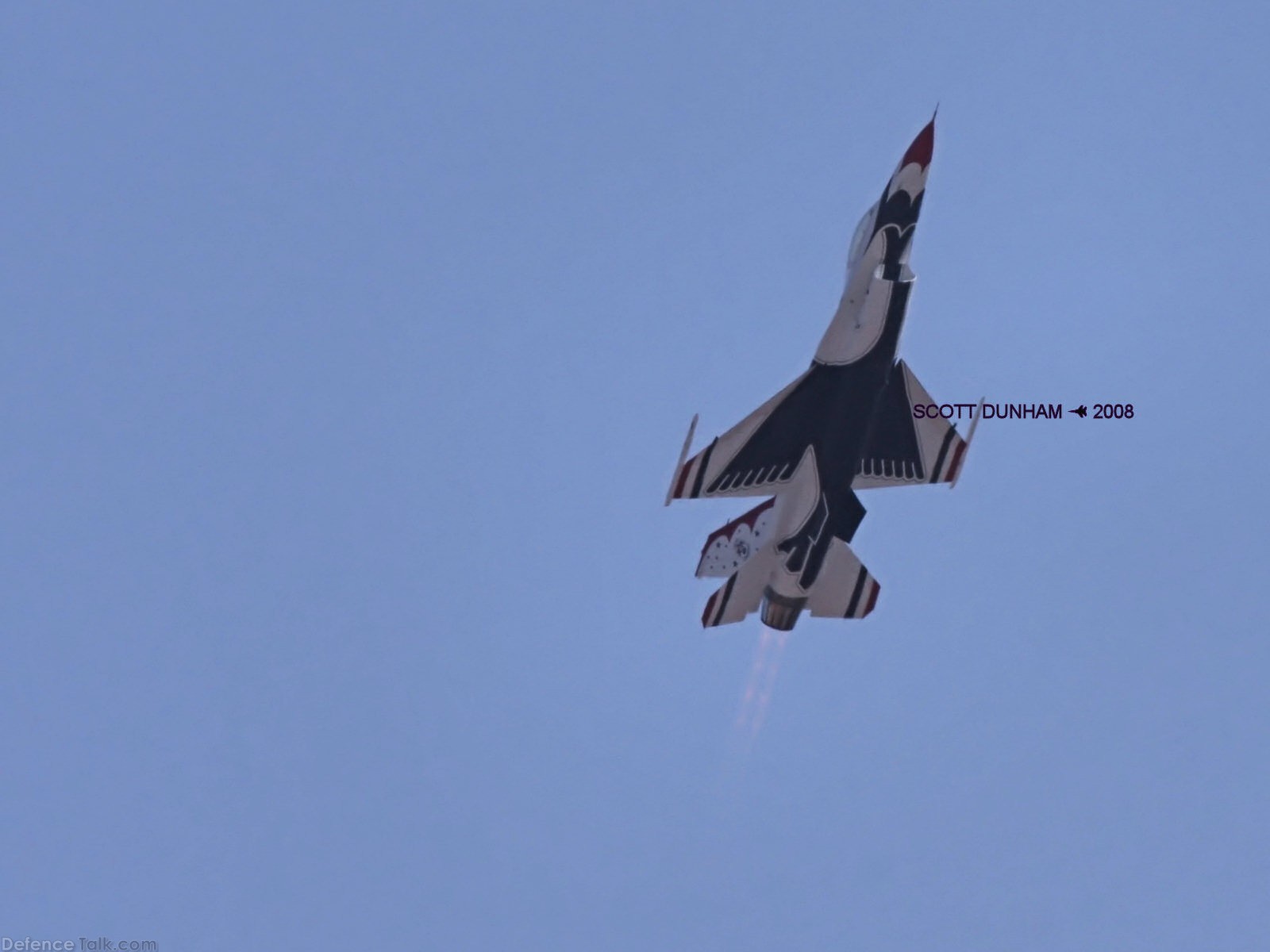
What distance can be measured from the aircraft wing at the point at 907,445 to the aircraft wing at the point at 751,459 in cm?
250

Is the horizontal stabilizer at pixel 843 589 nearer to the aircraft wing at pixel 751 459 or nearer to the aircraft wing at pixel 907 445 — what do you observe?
the aircraft wing at pixel 907 445

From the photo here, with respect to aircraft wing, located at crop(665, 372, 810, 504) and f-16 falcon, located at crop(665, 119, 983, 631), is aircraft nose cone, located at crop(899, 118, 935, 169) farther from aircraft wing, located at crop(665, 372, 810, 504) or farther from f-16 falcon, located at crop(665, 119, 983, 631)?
aircraft wing, located at crop(665, 372, 810, 504)

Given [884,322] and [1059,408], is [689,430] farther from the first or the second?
[1059,408]

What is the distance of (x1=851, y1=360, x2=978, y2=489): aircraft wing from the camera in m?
56.8

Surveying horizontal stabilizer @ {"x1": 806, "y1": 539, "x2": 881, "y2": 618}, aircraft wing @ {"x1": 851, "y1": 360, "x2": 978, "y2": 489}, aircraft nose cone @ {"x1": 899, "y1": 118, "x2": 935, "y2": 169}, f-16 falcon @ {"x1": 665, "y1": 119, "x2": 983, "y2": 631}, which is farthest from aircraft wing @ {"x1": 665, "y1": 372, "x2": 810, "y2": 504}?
aircraft nose cone @ {"x1": 899, "y1": 118, "x2": 935, "y2": 169}

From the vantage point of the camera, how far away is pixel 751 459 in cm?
5559

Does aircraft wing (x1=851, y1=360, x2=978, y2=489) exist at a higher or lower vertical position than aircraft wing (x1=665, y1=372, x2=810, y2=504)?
higher

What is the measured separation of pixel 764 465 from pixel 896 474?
461 centimetres

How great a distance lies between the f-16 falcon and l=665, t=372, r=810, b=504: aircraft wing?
3 cm

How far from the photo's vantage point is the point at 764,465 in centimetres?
5556

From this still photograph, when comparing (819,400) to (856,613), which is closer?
(819,400)

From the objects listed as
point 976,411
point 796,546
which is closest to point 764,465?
point 796,546

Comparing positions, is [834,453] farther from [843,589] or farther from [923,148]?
[923,148]

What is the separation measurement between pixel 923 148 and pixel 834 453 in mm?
8870
